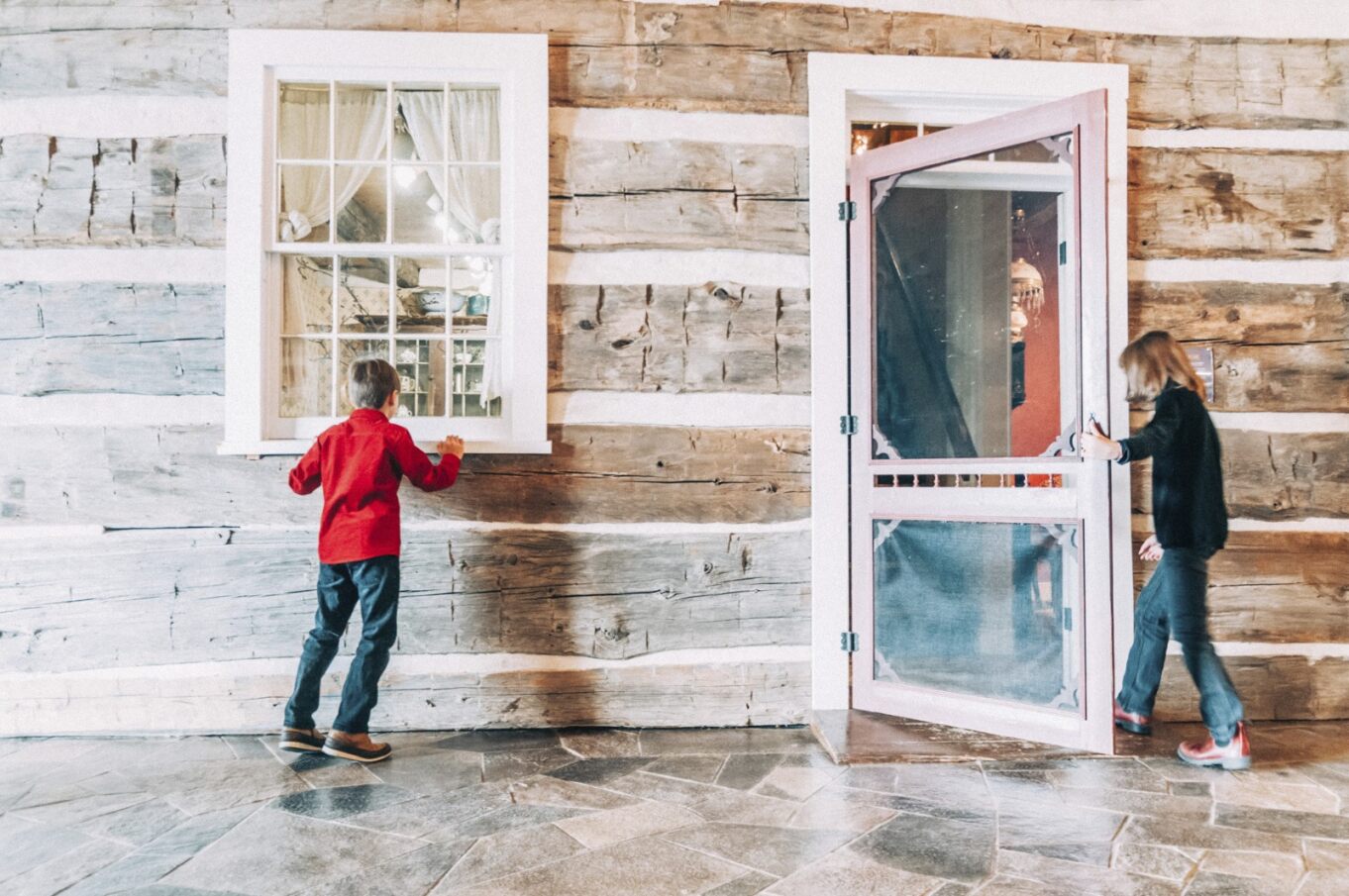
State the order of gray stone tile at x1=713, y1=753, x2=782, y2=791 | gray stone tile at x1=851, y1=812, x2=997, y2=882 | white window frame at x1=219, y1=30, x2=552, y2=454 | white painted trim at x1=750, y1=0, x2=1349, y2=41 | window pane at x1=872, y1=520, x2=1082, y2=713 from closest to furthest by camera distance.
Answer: gray stone tile at x1=851, y1=812, x2=997, y2=882
gray stone tile at x1=713, y1=753, x2=782, y2=791
window pane at x1=872, y1=520, x2=1082, y2=713
white window frame at x1=219, y1=30, x2=552, y2=454
white painted trim at x1=750, y1=0, x2=1349, y2=41

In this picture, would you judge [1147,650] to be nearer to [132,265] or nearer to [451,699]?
[451,699]

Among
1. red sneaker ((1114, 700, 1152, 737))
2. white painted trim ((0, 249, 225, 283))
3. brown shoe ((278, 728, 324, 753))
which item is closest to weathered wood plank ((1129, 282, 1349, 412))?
red sneaker ((1114, 700, 1152, 737))

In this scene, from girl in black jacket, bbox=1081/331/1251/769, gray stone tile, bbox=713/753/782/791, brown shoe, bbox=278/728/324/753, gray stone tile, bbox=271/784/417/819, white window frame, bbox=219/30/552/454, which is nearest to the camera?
gray stone tile, bbox=271/784/417/819

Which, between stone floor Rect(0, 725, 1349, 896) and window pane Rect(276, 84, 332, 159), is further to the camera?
window pane Rect(276, 84, 332, 159)

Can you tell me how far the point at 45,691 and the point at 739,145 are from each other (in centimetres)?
375

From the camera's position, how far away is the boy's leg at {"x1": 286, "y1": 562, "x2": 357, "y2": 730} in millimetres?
3178

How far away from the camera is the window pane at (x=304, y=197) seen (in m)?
3.59

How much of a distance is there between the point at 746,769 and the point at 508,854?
1.03 m

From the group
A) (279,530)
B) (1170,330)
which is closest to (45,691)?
(279,530)

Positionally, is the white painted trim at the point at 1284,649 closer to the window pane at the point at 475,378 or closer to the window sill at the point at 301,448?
the window sill at the point at 301,448

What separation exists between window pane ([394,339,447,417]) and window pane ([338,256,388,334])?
0.18 metres

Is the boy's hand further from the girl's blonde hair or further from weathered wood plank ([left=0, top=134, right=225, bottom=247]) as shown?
the girl's blonde hair

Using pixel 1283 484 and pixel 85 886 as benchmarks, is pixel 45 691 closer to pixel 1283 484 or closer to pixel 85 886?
pixel 85 886

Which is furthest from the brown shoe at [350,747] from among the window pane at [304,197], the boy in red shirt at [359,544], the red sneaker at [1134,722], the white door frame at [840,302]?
the red sneaker at [1134,722]
